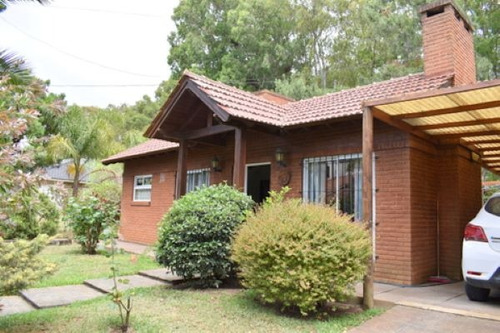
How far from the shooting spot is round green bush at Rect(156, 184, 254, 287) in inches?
254

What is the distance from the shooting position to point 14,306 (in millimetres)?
5660

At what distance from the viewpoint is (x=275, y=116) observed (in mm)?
9195

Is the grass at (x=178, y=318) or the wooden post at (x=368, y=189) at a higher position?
the wooden post at (x=368, y=189)

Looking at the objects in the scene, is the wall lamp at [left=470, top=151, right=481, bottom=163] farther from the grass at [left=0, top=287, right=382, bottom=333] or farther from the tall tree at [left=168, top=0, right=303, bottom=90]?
the tall tree at [left=168, top=0, right=303, bottom=90]

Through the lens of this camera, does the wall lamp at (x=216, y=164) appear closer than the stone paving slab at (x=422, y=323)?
No

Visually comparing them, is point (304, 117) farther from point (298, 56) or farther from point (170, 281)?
point (298, 56)

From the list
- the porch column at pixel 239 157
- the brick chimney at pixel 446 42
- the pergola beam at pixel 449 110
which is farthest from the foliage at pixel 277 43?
the pergola beam at pixel 449 110

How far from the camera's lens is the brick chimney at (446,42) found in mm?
8438

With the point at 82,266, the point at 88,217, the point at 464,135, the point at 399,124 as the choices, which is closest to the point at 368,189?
the point at 399,124

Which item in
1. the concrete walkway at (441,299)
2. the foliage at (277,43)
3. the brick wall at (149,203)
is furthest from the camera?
the foliage at (277,43)

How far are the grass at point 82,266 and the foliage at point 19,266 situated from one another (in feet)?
5.88

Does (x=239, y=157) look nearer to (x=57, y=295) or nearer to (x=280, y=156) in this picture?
(x=280, y=156)

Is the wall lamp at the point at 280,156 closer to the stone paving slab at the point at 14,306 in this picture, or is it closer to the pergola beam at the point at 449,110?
the pergola beam at the point at 449,110

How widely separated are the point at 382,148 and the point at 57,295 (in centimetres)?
641
